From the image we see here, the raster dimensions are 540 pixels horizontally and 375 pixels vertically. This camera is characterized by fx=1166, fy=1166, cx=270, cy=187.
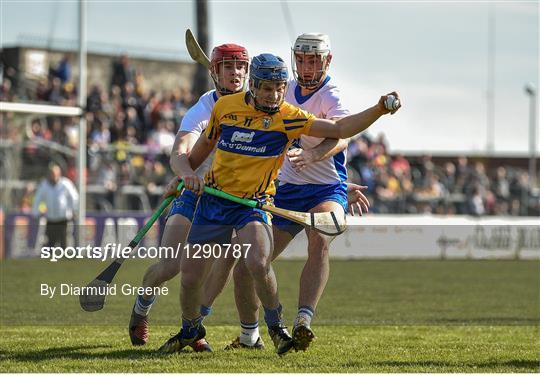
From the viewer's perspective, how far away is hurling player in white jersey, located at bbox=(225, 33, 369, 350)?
8414 mm

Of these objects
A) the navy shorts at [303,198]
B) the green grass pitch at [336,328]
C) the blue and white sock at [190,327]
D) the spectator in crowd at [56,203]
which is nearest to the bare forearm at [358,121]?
the navy shorts at [303,198]

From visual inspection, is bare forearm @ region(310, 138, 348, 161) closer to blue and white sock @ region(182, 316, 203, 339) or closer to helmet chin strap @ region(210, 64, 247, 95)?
helmet chin strap @ region(210, 64, 247, 95)

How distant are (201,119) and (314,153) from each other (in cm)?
104

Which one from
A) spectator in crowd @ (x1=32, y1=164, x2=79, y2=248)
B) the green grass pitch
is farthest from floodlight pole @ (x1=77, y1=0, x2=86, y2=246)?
the green grass pitch

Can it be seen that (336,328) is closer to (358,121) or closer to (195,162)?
(195,162)

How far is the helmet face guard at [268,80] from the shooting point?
7.67 m

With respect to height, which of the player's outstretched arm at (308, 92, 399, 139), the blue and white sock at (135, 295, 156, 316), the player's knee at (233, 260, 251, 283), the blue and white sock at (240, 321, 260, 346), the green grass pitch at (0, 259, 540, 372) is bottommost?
the green grass pitch at (0, 259, 540, 372)

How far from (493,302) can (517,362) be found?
19.7 feet

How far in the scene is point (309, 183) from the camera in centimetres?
870

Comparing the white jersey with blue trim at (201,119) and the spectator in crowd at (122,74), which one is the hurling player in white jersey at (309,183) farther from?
the spectator in crowd at (122,74)

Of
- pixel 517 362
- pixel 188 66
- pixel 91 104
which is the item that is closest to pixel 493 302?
pixel 517 362

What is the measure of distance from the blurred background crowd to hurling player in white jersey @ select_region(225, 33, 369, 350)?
43.8ft

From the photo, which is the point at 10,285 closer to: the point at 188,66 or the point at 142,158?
the point at 142,158

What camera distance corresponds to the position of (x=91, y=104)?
22359 mm
